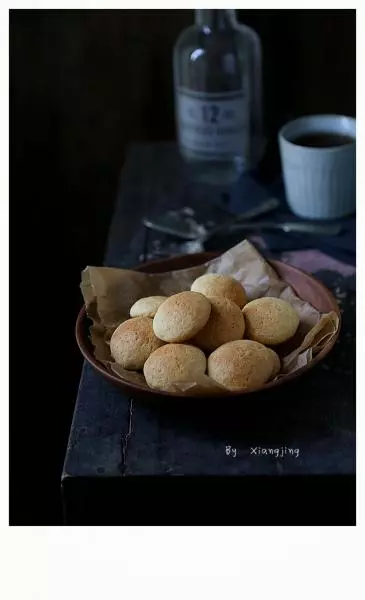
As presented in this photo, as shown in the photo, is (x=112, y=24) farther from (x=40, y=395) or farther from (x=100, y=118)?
(x=40, y=395)

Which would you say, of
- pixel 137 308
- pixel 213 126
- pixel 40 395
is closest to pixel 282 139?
pixel 213 126

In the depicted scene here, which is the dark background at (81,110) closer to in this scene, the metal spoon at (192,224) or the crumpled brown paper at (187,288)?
the metal spoon at (192,224)

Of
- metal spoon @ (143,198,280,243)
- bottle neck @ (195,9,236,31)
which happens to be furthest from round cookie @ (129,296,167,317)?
bottle neck @ (195,9,236,31)

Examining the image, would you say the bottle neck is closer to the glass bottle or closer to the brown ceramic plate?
the glass bottle

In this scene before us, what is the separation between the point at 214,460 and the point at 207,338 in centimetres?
10

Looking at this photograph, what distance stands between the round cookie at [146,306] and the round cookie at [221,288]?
36mm

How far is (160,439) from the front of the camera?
0.65 metres

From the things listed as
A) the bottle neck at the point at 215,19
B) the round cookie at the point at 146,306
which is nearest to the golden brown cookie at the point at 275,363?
the round cookie at the point at 146,306

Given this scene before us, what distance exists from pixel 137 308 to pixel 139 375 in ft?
0.24

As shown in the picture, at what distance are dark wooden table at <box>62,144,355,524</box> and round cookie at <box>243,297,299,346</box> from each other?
5 cm

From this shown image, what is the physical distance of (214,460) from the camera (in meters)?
0.63

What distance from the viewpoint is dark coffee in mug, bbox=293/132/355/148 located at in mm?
1027

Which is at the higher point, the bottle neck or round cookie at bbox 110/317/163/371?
the bottle neck

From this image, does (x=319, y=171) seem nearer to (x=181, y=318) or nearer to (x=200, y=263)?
(x=200, y=263)
